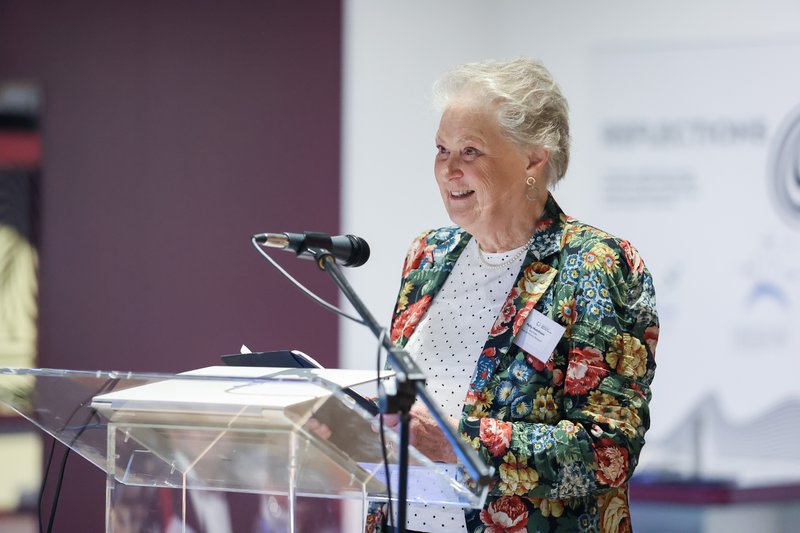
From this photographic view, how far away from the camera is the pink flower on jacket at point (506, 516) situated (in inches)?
70.3

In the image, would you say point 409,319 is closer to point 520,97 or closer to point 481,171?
point 481,171

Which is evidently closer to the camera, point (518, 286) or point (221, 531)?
point (221, 531)

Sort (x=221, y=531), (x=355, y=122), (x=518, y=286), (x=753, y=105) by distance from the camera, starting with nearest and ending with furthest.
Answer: (x=221, y=531) → (x=518, y=286) → (x=753, y=105) → (x=355, y=122)

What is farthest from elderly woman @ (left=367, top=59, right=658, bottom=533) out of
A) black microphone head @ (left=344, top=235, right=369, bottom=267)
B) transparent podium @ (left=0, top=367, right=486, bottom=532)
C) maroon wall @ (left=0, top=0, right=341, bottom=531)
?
maroon wall @ (left=0, top=0, right=341, bottom=531)

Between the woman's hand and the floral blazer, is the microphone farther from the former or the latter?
the floral blazer

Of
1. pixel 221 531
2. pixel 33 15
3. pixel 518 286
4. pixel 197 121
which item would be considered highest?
pixel 33 15

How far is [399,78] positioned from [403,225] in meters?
0.66

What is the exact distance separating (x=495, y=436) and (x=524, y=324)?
25cm

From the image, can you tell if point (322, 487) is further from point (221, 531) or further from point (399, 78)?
point (399, 78)

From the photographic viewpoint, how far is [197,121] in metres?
4.19

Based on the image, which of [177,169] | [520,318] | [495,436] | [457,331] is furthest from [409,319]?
[177,169]

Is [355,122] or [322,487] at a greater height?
[355,122]

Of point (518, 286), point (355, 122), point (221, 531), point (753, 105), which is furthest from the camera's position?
point (355, 122)

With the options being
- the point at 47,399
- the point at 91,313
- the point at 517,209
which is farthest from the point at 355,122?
the point at 47,399
